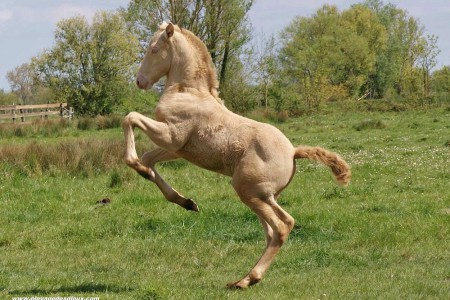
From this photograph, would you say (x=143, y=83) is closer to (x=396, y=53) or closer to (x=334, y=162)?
(x=334, y=162)

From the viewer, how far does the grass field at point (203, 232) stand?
329 inches

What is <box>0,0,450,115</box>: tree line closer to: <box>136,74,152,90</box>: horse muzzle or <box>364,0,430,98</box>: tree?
<box>364,0,430,98</box>: tree

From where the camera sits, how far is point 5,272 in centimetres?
948

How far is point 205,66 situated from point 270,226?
2039mm

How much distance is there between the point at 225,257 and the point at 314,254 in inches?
51.0

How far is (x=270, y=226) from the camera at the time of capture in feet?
27.5

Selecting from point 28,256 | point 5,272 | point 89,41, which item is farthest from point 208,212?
point 89,41

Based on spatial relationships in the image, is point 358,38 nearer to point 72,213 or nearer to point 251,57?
point 251,57

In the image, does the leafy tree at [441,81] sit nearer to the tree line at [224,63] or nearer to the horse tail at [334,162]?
the tree line at [224,63]

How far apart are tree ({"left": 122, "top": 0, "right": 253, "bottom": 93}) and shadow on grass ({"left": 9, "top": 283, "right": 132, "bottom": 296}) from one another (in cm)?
3668

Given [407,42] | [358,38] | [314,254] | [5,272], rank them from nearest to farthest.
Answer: [5,272] → [314,254] → [358,38] → [407,42]

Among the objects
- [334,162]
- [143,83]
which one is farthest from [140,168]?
[334,162]

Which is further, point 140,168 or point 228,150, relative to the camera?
point 228,150

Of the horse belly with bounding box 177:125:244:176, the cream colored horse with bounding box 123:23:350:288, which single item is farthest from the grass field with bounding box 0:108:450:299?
the horse belly with bounding box 177:125:244:176
